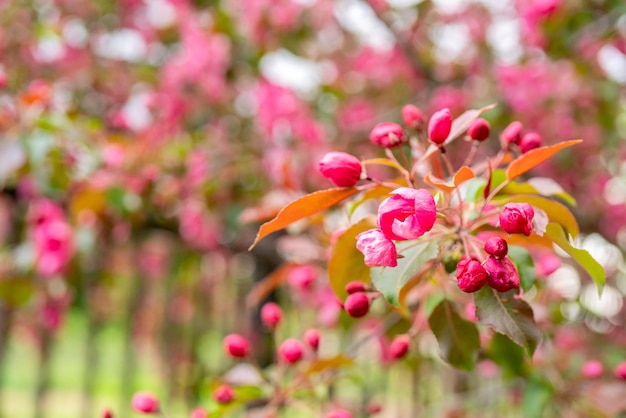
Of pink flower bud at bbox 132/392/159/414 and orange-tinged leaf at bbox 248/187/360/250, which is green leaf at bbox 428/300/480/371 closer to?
orange-tinged leaf at bbox 248/187/360/250

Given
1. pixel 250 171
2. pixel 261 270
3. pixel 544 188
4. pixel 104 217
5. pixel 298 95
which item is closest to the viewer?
pixel 544 188

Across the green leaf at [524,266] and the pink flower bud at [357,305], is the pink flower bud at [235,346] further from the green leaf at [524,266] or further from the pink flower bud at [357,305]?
the green leaf at [524,266]

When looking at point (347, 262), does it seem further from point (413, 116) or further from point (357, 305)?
point (413, 116)

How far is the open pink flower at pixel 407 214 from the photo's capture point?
55 centimetres

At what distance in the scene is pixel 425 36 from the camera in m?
2.73

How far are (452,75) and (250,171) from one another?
0.93 metres

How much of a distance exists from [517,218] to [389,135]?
0.65 feet

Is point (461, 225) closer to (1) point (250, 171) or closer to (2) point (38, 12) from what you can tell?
(1) point (250, 171)

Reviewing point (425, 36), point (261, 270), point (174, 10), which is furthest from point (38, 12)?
point (425, 36)

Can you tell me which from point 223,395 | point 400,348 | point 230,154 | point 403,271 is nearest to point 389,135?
point 403,271

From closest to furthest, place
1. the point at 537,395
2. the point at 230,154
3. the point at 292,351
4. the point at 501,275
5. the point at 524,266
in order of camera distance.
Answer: the point at 501,275, the point at 524,266, the point at 292,351, the point at 537,395, the point at 230,154

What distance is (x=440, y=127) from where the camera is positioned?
64 centimetres

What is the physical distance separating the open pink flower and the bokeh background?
552 millimetres

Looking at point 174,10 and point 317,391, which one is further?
point 174,10
